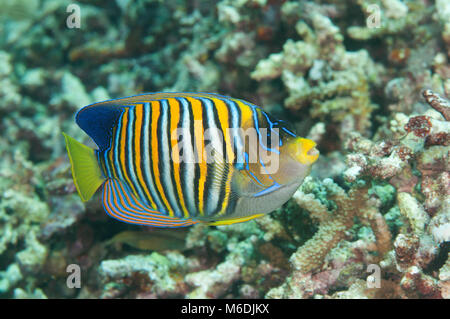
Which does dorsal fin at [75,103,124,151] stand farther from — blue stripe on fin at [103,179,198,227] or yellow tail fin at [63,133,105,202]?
blue stripe on fin at [103,179,198,227]

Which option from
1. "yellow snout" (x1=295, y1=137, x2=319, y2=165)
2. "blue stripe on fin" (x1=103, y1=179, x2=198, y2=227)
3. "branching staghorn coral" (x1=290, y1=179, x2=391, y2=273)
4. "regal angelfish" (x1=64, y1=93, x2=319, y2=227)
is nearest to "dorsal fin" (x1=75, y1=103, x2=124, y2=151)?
"regal angelfish" (x1=64, y1=93, x2=319, y2=227)

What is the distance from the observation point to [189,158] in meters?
1.57

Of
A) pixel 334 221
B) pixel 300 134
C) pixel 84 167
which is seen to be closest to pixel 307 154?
pixel 334 221

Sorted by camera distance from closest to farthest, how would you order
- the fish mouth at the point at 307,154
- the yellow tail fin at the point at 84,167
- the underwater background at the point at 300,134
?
the fish mouth at the point at 307,154 < the yellow tail fin at the point at 84,167 < the underwater background at the point at 300,134

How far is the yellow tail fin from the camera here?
173 cm

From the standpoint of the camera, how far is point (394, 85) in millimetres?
2980

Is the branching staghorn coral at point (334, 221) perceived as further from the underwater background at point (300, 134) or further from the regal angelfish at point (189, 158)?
the regal angelfish at point (189, 158)

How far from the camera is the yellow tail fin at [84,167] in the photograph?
1.73 metres

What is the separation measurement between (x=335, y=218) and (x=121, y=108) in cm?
145

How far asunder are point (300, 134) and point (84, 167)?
1.93 m

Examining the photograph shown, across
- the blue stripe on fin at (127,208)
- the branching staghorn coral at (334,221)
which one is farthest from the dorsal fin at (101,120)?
the branching staghorn coral at (334,221)

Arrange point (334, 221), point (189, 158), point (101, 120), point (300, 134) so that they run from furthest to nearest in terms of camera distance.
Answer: point (300, 134)
point (334, 221)
point (101, 120)
point (189, 158)

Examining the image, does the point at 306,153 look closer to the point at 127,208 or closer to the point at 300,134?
the point at 127,208

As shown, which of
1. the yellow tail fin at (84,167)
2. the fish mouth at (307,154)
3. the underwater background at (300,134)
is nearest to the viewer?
the fish mouth at (307,154)
